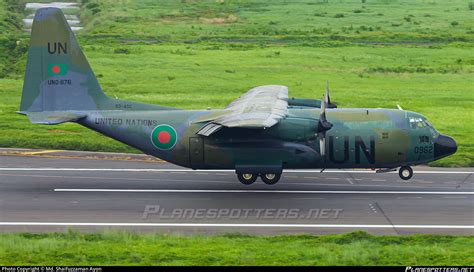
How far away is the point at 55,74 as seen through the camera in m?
45.2

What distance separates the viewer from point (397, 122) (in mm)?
44062

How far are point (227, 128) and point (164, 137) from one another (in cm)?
313

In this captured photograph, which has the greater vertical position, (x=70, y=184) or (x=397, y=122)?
(x=397, y=122)

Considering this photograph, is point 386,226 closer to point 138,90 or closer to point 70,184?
point 70,184

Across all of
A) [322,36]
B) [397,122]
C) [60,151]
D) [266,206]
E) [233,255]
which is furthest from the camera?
[322,36]

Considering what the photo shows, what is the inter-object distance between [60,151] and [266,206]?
17149 millimetres

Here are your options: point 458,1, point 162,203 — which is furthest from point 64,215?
point 458,1

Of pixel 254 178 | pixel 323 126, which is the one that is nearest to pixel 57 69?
pixel 254 178

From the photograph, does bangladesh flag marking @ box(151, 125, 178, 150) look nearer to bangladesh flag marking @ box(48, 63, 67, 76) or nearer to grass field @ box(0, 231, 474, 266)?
bangladesh flag marking @ box(48, 63, 67, 76)

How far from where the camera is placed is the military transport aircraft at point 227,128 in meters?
43.2

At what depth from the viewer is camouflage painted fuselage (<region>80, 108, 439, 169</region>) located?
43219 mm

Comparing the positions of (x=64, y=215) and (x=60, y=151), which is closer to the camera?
(x=64, y=215)

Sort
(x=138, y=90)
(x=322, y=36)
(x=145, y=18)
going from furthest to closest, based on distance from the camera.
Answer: (x=145, y=18) < (x=322, y=36) < (x=138, y=90)

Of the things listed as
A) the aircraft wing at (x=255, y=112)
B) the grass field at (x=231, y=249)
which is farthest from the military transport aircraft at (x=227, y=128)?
Result: the grass field at (x=231, y=249)
